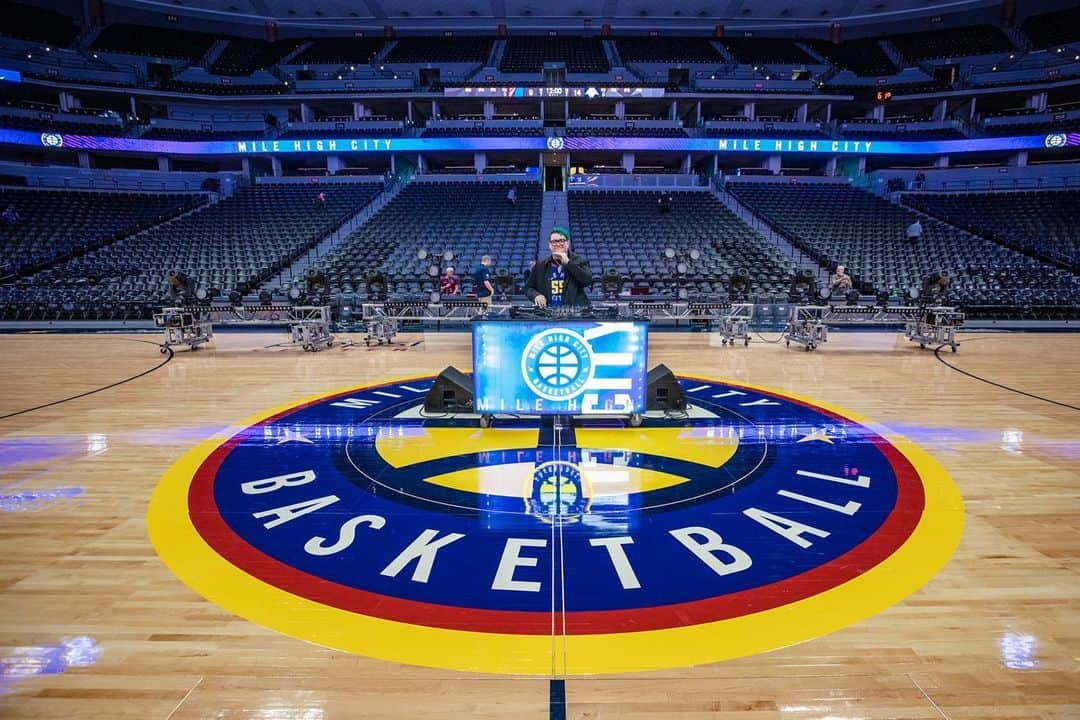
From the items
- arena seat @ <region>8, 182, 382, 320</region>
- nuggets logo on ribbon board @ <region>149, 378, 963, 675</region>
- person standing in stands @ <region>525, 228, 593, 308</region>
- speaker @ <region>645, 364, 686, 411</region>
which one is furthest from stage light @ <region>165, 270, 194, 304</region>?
speaker @ <region>645, 364, 686, 411</region>

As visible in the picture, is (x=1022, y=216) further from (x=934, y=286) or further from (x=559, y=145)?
Answer: (x=559, y=145)

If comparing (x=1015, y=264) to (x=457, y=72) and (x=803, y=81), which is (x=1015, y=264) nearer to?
(x=803, y=81)

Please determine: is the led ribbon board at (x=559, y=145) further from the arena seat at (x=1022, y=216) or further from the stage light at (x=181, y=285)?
the stage light at (x=181, y=285)

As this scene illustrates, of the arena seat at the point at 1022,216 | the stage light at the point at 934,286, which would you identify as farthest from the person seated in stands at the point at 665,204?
the stage light at the point at 934,286

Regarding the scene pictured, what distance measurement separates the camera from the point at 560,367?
15.1 ft

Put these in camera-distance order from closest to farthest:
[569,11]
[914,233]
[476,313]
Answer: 1. [476,313]
2. [914,233]
3. [569,11]

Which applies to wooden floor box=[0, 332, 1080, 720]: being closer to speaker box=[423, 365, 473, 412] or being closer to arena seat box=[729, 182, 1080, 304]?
speaker box=[423, 365, 473, 412]

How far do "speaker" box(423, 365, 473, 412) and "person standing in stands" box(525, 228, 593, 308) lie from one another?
3.94 ft

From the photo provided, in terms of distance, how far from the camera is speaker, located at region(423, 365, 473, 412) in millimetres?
5355

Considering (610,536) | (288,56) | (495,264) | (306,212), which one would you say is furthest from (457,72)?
(610,536)

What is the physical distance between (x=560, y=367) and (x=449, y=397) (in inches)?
56.4

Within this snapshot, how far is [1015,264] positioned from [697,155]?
51.7 ft

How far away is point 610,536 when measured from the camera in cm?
295

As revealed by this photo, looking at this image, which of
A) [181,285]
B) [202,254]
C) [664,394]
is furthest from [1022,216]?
[202,254]
